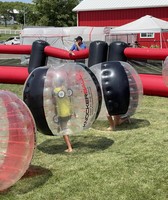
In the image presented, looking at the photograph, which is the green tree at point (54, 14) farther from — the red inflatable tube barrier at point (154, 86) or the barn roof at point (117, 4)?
the red inflatable tube barrier at point (154, 86)

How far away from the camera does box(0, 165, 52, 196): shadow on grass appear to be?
371 centimetres

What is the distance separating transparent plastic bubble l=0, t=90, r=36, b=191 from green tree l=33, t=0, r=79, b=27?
39.3 meters

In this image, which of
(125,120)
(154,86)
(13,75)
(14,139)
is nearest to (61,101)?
(14,139)

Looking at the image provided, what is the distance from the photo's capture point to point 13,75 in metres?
9.48

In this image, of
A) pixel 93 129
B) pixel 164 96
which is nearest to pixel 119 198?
pixel 93 129

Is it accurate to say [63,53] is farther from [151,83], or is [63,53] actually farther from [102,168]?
[102,168]

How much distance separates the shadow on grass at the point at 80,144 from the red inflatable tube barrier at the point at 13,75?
14.0 ft

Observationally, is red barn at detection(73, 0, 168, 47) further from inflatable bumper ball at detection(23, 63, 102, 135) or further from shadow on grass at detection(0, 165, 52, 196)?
shadow on grass at detection(0, 165, 52, 196)

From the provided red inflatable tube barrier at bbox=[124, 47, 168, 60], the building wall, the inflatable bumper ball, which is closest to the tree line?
the building wall

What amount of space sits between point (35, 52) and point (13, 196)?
5.63 metres


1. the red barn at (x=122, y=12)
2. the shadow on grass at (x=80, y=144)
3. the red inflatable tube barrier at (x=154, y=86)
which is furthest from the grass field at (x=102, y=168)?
the red barn at (x=122, y=12)

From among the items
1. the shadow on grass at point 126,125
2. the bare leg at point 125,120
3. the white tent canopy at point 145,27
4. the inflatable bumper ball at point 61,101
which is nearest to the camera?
the inflatable bumper ball at point 61,101

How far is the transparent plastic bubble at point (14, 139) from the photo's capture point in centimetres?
327

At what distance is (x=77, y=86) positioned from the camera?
14.7ft
